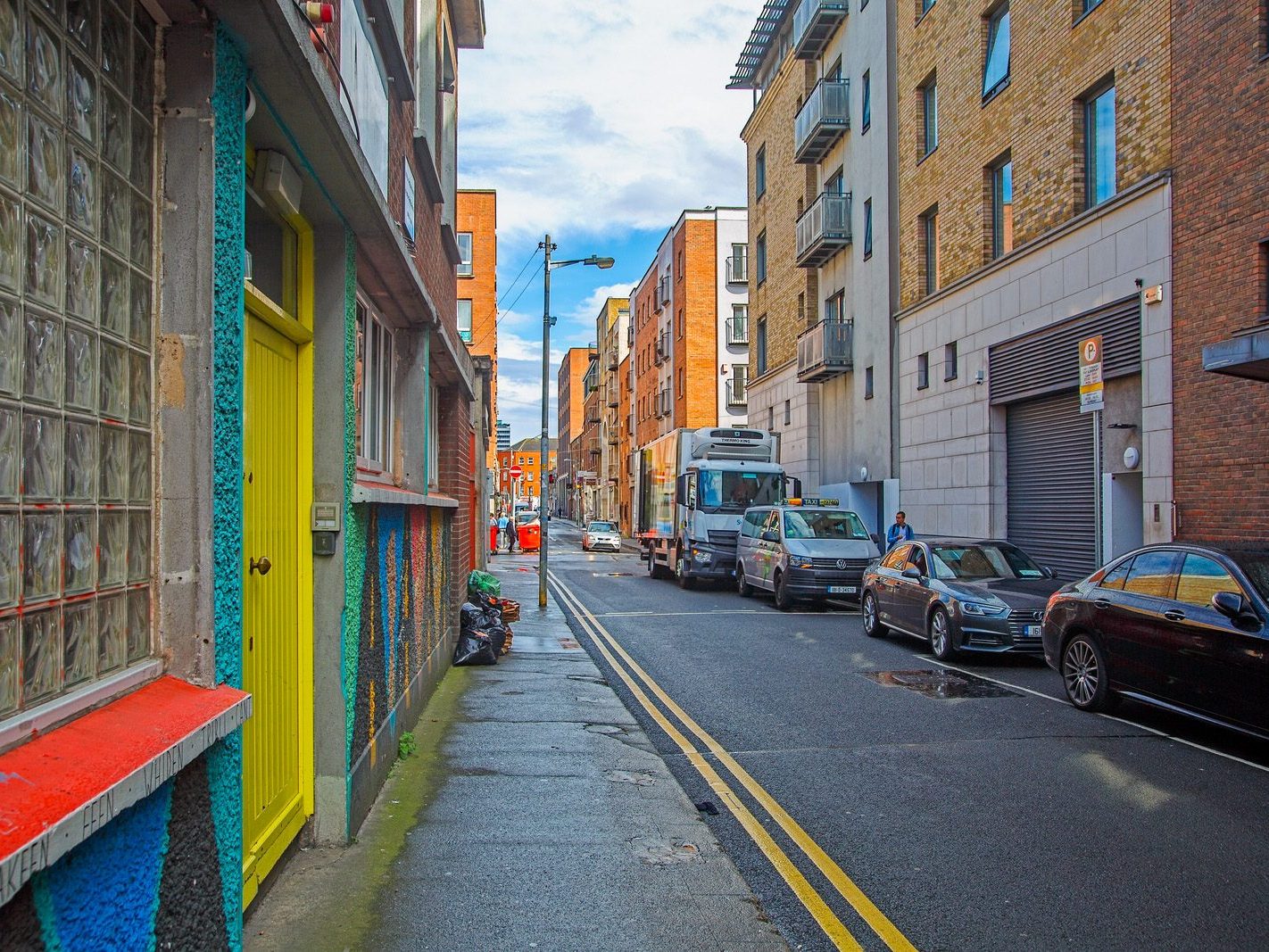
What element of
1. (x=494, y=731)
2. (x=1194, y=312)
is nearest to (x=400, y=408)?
(x=494, y=731)

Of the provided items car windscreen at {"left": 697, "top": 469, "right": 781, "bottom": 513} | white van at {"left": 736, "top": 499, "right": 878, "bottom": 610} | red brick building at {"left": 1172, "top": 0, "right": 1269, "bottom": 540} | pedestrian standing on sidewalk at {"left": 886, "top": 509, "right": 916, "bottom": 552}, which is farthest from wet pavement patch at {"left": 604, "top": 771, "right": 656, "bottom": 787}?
car windscreen at {"left": 697, "top": 469, "right": 781, "bottom": 513}

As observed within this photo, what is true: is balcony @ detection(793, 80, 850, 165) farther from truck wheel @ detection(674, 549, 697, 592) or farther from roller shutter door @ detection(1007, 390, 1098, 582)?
truck wheel @ detection(674, 549, 697, 592)

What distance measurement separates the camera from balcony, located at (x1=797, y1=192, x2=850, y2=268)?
27547 mm

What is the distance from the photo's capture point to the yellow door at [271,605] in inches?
155

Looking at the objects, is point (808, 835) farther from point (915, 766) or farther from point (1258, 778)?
point (1258, 778)

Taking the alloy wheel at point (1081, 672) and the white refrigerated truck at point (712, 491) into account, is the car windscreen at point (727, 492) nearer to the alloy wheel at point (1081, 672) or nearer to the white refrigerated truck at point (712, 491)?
the white refrigerated truck at point (712, 491)

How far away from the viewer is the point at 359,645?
5.35 metres

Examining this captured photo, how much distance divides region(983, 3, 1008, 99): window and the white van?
8.65 meters

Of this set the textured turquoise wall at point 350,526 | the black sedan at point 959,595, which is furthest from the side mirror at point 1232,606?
the textured turquoise wall at point 350,526

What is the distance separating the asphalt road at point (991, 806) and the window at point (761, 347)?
1032 inches

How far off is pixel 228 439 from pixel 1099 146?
16680mm

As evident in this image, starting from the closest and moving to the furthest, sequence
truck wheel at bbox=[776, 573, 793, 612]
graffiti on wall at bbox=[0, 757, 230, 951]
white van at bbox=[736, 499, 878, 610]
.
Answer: graffiti on wall at bbox=[0, 757, 230, 951] → white van at bbox=[736, 499, 878, 610] → truck wheel at bbox=[776, 573, 793, 612]

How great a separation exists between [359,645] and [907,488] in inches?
777

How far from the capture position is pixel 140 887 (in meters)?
2.41
